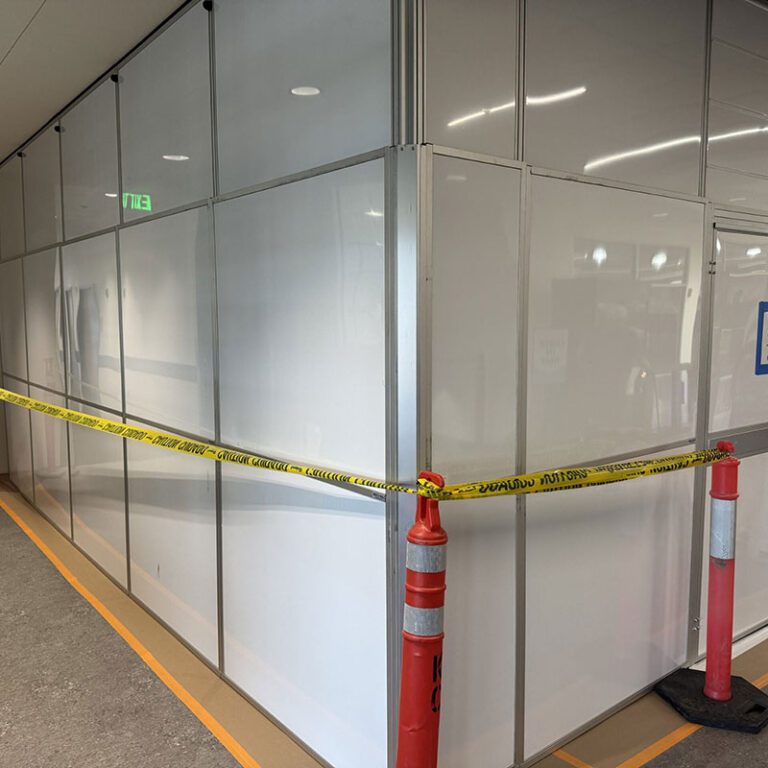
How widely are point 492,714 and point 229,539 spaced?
1452 mm

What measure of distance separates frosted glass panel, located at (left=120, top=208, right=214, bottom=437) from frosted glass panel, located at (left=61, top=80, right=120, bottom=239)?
0.42 meters

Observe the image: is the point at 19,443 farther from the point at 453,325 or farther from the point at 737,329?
the point at 737,329

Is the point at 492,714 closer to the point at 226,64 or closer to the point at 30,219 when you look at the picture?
the point at 226,64

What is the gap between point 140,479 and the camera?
13.8 ft

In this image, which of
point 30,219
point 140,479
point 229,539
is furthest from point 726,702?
point 30,219

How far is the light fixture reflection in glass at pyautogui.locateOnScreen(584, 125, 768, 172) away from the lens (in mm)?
2746

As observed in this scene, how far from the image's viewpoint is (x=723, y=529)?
3.05 metres

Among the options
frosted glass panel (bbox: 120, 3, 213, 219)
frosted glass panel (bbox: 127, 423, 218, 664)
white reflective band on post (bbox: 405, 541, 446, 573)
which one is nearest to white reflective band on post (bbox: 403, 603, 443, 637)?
white reflective band on post (bbox: 405, 541, 446, 573)

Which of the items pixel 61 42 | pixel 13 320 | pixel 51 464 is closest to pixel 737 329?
pixel 61 42

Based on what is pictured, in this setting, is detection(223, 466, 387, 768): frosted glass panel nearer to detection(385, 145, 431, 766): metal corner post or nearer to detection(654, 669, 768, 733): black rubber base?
detection(385, 145, 431, 766): metal corner post

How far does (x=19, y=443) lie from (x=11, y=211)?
7.59 ft

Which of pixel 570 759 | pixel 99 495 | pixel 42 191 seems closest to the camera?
pixel 570 759

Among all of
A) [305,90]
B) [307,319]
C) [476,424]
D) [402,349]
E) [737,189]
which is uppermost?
[305,90]

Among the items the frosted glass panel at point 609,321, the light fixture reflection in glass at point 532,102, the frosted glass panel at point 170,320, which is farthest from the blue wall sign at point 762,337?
the frosted glass panel at point 170,320
